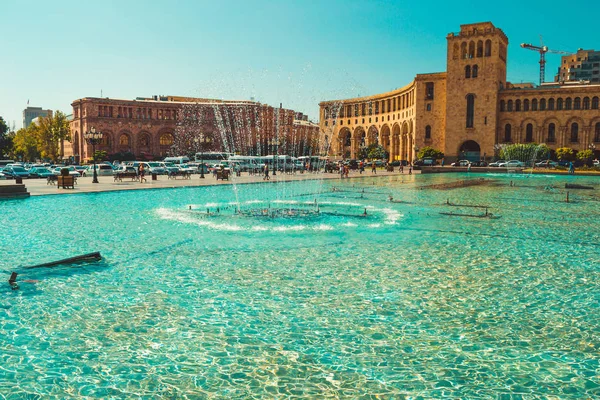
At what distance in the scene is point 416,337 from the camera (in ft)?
18.0

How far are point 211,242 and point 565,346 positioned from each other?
7.21 m

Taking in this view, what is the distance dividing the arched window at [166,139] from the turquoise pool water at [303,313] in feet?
229

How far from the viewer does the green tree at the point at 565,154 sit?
54.0m

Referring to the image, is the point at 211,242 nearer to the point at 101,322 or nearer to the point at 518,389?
the point at 101,322

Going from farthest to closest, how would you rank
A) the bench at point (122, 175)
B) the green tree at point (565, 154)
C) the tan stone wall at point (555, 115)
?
1. the tan stone wall at point (555, 115)
2. the green tree at point (565, 154)
3. the bench at point (122, 175)

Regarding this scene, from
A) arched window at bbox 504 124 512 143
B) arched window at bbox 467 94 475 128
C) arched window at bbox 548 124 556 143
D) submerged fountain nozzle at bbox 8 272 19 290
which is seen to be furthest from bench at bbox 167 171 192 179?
arched window at bbox 548 124 556 143

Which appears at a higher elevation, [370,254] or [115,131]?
[115,131]

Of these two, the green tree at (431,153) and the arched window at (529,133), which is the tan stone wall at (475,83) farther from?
the arched window at (529,133)

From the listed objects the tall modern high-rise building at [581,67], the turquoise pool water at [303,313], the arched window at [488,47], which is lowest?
the turquoise pool water at [303,313]

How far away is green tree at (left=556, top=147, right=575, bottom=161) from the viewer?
54.0 m

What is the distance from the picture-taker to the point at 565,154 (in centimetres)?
5438

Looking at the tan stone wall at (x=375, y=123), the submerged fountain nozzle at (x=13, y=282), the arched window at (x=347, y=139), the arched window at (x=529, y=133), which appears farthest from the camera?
the arched window at (x=347, y=139)

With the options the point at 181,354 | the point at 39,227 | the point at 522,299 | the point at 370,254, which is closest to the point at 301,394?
the point at 181,354

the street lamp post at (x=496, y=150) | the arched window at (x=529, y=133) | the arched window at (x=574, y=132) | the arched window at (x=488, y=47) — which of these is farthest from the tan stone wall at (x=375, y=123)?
the arched window at (x=574, y=132)
